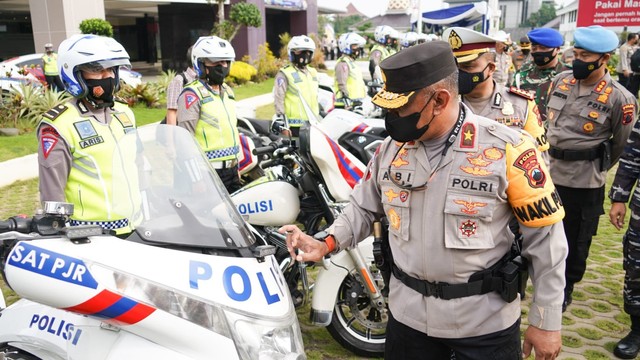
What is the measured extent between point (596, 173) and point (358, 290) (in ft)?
6.35

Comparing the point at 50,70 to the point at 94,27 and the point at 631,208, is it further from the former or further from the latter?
the point at 631,208

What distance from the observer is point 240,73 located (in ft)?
67.9

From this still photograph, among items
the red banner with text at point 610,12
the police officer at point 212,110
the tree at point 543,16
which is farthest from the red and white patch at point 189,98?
the tree at point 543,16

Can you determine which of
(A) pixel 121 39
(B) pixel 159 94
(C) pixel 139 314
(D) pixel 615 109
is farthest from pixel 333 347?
(A) pixel 121 39

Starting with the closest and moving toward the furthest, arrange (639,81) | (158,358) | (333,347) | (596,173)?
1. (158,358)
2. (333,347)
3. (596,173)
4. (639,81)

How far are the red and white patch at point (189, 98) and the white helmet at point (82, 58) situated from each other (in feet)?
5.72

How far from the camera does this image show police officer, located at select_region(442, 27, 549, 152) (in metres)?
3.21

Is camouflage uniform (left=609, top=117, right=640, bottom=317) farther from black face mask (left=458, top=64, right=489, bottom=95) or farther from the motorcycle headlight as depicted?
the motorcycle headlight

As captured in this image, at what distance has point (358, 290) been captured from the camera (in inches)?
134

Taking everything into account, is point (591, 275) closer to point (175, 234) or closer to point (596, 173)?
point (596, 173)

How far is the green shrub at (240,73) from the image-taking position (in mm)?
20427

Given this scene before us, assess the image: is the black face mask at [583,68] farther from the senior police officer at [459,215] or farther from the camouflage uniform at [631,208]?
the senior police officer at [459,215]

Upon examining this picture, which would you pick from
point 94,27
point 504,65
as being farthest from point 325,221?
point 94,27

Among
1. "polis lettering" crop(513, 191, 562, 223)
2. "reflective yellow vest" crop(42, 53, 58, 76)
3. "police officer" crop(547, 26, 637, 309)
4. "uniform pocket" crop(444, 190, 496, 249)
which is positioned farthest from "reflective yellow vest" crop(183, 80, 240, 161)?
"reflective yellow vest" crop(42, 53, 58, 76)
